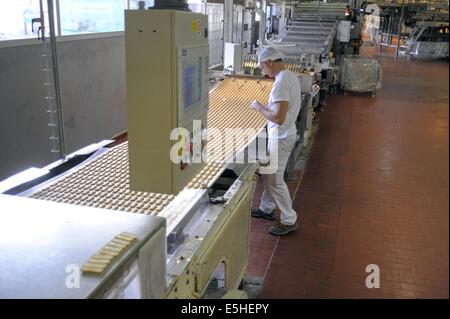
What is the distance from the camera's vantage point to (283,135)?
382 cm

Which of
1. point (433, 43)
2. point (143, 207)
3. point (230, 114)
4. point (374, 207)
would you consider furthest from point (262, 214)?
point (143, 207)

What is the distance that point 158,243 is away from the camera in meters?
1.48

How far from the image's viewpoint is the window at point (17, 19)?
15.6ft

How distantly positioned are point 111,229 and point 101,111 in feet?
17.5

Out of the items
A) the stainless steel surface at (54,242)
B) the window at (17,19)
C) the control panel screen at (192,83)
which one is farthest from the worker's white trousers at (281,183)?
the window at (17,19)

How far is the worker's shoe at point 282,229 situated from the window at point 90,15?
12.3 ft

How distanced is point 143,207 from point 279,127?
77.6 inches

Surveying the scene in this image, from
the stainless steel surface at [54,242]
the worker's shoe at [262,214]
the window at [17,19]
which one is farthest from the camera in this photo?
the window at [17,19]

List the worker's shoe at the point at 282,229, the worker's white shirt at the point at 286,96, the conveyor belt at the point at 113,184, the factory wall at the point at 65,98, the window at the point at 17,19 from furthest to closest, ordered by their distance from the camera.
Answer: the window at the point at 17,19
the factory wall at the point at 65,98
the worker's shoe at the point at 282,229
the worker's white shirt at the point at 286,96
the conveyor belt at the point at 113,184

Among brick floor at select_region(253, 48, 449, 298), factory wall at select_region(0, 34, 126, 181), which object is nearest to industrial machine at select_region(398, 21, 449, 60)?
brick floor at select_region(253, 48, 449, 298)

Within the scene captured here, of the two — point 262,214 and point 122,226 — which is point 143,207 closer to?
point 122,226

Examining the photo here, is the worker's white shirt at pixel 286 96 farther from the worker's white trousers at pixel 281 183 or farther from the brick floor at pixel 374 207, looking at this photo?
the brick floor at pixel 374 207

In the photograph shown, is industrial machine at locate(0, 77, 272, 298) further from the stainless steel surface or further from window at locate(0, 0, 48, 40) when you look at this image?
window at locate(0, 0, 48, 40)
